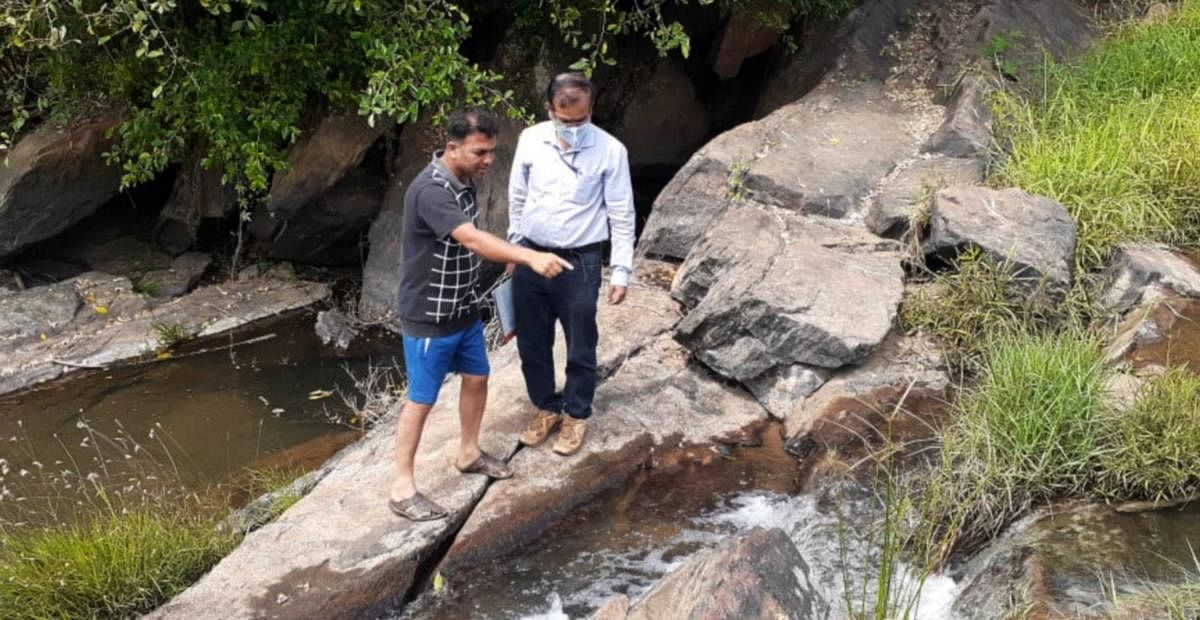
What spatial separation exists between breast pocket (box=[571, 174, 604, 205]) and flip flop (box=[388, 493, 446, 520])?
126 cm

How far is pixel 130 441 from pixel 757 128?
13.6 feet

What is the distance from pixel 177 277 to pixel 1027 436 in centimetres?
673

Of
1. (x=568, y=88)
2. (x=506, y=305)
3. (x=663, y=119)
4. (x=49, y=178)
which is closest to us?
(x=568, y=88)

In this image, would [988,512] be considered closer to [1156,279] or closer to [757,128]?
[1156,279]

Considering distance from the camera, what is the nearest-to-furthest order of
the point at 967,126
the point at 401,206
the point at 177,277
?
the point at 967,126 < the point at 401,206 < the point at 177,277

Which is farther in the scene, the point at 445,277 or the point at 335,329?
the point at 335,329

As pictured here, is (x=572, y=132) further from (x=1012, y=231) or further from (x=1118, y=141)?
(x=1118, y=141)

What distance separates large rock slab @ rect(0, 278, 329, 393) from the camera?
7465 mm

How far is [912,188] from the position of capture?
6.32 meters

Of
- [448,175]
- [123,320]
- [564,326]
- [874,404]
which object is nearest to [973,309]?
[874,404]

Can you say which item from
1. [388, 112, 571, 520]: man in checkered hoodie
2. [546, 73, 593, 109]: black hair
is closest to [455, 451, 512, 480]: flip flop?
[388, 112, 571, 520]: man in checkered hoodie

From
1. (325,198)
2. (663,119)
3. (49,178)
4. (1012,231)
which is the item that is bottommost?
(325,198)

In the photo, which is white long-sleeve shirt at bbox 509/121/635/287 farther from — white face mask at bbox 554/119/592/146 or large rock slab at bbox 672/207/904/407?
large rock slab at bbox 672/207/904/407

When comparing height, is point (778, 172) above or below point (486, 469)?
above
